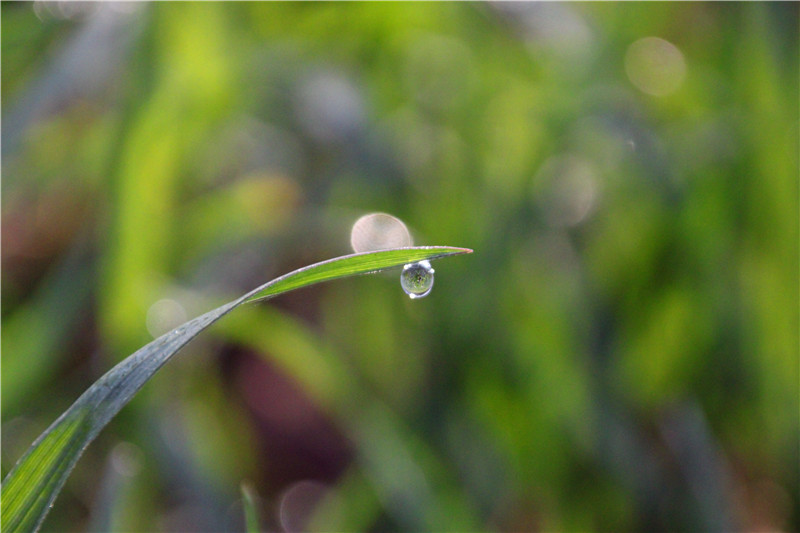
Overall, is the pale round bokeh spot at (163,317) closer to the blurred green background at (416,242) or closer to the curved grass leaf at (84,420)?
the blurred green background at (416,242)

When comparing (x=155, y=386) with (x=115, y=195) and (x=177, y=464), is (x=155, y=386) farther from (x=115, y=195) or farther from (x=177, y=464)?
(x=115, y=195)

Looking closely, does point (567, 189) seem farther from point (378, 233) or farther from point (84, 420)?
point (84, 420)

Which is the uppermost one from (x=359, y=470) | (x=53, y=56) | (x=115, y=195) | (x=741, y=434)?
(x=53, y=56)

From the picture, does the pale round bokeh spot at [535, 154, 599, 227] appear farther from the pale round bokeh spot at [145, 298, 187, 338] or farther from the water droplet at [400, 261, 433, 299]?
the water droplet at [400, 261, 433, 299]

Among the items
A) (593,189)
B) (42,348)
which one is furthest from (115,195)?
(593,189)

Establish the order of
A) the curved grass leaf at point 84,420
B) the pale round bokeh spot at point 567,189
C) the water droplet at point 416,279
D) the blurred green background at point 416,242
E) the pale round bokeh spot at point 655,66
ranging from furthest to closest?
the pale round bokeh spot at point 655,66 → the pale round bokeh spot at point 567,189 → the blurred green background at point 416,242 → the water droplet at point 416,279 → the curved grass leaf at point 84,420

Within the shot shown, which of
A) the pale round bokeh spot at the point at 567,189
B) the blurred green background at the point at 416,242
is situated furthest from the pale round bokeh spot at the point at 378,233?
the pale round bokeh spot at the point at 567,189
